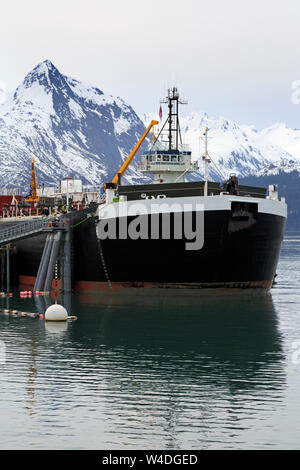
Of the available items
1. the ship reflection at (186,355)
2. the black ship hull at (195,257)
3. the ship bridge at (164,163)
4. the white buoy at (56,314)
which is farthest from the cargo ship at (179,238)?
the white buoy at (56,314)

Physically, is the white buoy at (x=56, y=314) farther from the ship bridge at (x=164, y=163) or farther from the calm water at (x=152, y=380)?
the ship bridge at (x=164, y=163)

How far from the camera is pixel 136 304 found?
7819 centimetres

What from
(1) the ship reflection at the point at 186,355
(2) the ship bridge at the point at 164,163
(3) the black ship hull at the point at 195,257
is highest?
(2) the ship bridge at the point at 164,163

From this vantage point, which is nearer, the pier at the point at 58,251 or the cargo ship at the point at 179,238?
the cargo ship at the point at 179,238

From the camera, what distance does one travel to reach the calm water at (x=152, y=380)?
107ft

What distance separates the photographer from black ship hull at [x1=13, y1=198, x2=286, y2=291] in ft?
261

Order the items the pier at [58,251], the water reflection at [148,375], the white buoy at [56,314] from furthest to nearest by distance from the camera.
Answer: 1. the pier at [58,251]
2. the white buoy at [56,314]
3. the water reflection at [148,375]

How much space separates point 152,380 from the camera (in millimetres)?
42719

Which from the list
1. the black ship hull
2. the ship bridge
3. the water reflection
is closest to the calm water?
the water reflection

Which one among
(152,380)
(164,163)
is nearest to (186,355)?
(152,380)

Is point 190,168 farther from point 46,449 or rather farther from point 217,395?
point 46,449

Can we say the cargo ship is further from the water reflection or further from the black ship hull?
the water reflection

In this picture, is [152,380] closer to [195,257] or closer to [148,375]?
[148,375]

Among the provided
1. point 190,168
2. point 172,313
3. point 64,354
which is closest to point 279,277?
point 190,168
